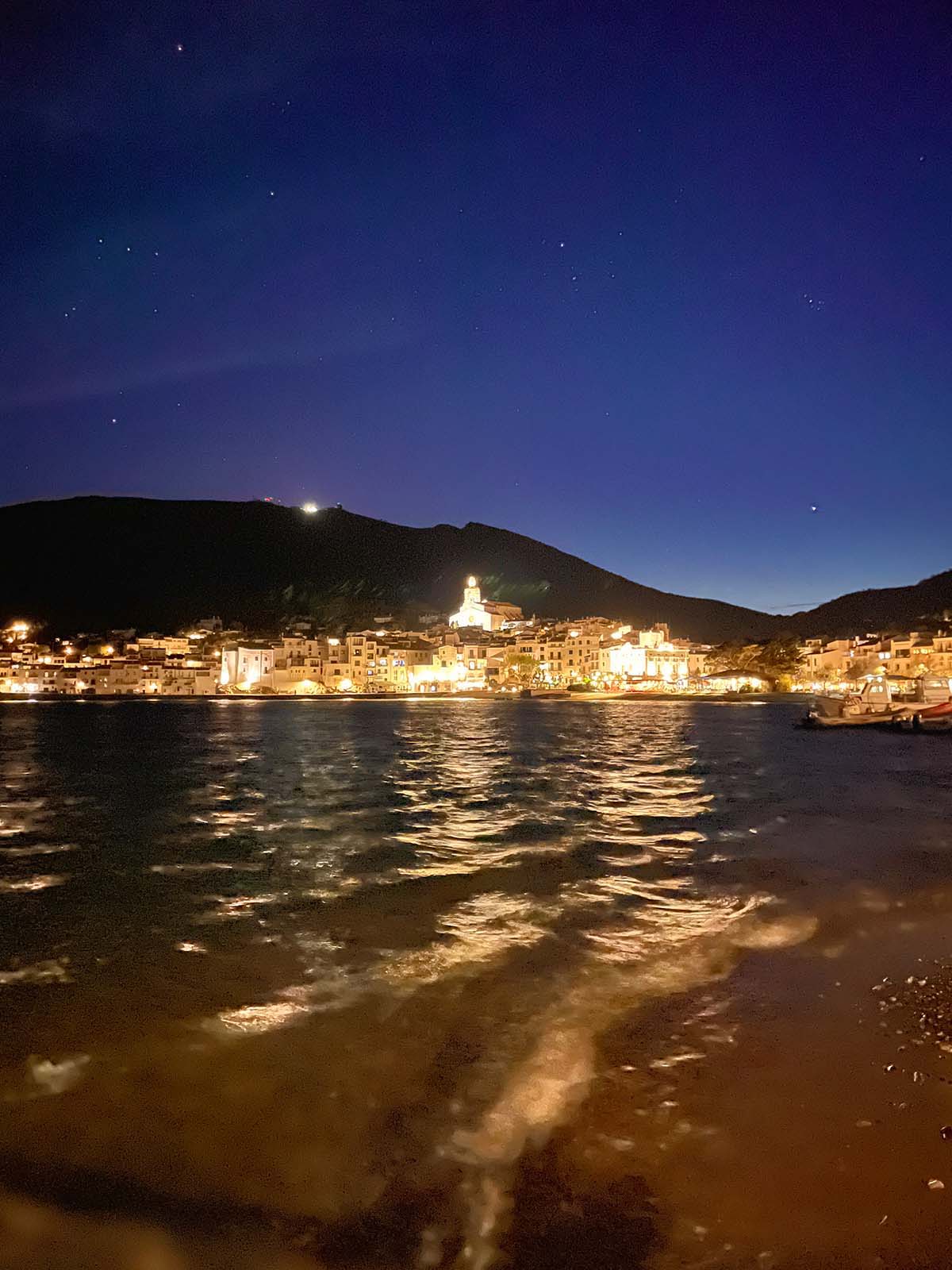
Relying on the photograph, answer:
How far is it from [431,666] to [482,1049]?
380ft

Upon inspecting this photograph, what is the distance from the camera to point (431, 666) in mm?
119812

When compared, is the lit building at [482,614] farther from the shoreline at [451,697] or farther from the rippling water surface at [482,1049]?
the rippling water surface at [482,1049]

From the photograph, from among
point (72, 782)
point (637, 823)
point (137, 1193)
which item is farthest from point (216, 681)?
point (137, 1193)

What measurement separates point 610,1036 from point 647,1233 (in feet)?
5.47

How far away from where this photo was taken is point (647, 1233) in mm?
2764

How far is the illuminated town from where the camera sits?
112562 millimetres

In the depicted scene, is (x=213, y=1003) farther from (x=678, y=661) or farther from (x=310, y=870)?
(x=678, y=661)

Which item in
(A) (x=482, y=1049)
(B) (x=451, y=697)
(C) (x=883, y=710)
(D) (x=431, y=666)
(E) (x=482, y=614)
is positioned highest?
(E) (x=482, y=614)

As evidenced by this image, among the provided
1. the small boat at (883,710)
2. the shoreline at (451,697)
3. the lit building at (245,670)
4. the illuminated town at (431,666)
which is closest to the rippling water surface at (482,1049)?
the small boat at (883,710)

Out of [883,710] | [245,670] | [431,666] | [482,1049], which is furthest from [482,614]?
[482,1049]

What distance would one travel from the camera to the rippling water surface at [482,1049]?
9.52 ft

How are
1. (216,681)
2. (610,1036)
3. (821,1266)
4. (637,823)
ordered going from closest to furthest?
(821,1266), (610,1036), (637,823), (216,681)

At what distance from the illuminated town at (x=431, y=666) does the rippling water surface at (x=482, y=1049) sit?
10092cm

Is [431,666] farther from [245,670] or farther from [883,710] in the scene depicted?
[883,710]
